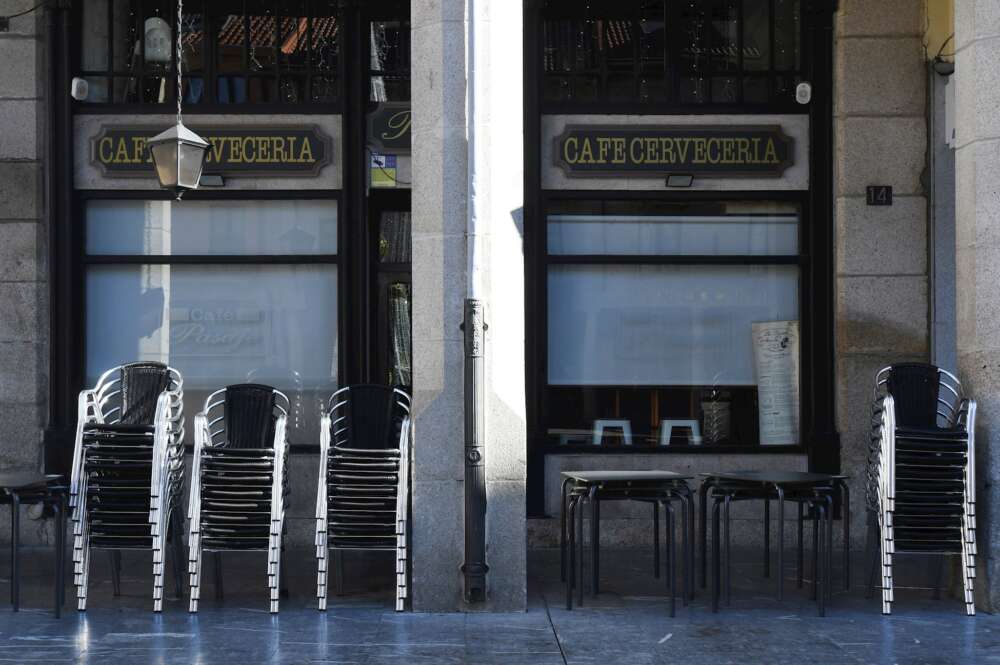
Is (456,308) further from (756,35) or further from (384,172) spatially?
(756,35)

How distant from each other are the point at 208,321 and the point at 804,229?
513 cm

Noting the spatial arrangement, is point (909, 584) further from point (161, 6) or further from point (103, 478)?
point (161, 6)

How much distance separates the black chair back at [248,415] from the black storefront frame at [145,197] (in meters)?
1.98

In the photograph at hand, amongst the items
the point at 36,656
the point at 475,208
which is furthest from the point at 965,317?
the point at 36,656

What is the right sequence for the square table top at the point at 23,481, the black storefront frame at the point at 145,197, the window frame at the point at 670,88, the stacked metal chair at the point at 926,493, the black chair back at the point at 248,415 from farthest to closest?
1. the window frame at the point at 670,88
2. the black storefront frame at the point at 145,197
3. the black chair back at the point at 248,415
4. the stacked metal chair at the point at 926,493
5. the square table top at the point at 23,481

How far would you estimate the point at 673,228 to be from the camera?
11789mm

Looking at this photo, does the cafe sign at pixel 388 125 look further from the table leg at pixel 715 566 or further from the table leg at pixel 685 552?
the table leg at pixel 715 566

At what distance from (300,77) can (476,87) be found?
3474 mm

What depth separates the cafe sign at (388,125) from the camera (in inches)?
459

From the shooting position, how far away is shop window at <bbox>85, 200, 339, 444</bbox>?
11.7 m

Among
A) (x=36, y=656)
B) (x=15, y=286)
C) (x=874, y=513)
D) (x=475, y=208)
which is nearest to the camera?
(x=36, y=656)

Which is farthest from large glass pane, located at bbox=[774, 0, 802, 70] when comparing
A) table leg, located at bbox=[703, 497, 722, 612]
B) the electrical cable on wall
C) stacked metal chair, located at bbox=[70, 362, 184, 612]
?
stacked metal chair, located at bbox=[70, 362, 184, 612]

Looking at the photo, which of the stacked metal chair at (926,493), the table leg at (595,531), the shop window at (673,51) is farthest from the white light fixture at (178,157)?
the stacked metal chair at (926,493)

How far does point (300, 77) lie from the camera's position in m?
11.8
